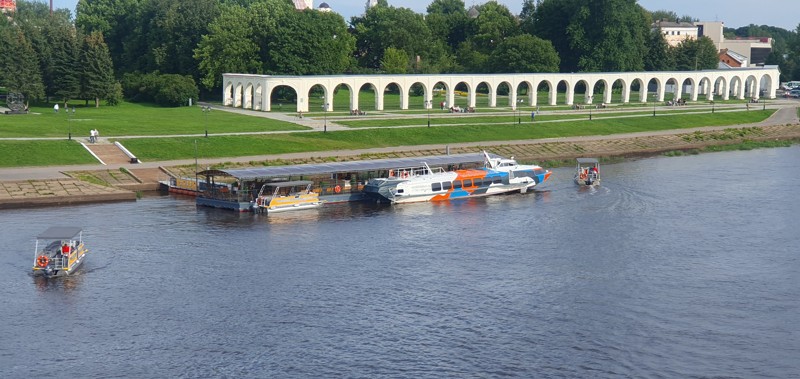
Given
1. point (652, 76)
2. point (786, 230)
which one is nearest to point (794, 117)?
point (652, 76)

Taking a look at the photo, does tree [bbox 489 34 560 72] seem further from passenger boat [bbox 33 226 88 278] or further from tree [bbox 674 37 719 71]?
passenger boat [bbox 33 226 88 278]

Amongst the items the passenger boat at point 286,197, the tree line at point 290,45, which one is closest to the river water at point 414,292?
the passenger boat at point 286,197

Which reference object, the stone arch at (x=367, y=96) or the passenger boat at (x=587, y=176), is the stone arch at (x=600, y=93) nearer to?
the stone arch at (x=367, y=96)

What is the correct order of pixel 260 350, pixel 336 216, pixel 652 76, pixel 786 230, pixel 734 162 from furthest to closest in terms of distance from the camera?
pixel 652 76 < pixel 734 162 < pixel 336 216 < pixel 786 230 < pixel 260 350

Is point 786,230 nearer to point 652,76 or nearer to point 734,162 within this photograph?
point 734,162

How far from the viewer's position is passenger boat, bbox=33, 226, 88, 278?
4981 centimetres

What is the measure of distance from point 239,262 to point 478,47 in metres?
122

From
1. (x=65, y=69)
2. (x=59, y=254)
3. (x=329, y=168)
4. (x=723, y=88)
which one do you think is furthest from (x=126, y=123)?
(x=723, y=88)

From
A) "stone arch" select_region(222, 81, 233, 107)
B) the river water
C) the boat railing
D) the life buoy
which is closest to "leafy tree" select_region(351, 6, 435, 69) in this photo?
"stone arch" select_region(222, 81, 233, 107)

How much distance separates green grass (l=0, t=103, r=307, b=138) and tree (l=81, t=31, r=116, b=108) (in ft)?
10.0

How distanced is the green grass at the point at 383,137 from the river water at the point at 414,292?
1693cm

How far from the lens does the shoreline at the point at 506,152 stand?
6969 cm

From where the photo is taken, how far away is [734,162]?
9431cm

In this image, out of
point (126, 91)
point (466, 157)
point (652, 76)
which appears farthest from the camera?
point (652, 76)
